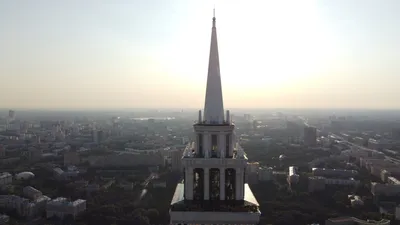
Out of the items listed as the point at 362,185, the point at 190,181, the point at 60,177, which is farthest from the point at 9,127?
the point at 190,181

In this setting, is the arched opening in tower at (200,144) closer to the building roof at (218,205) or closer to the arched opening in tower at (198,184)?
the arched opening in tower at (198,184)

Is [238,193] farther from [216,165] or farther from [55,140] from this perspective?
[55,140]

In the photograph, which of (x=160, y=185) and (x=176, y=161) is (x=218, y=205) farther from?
(x=176, y=161)

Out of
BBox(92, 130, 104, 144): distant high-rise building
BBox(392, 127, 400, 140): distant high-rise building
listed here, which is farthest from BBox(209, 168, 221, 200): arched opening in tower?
BBox(392, 127, 400, 140): distant high-rise building

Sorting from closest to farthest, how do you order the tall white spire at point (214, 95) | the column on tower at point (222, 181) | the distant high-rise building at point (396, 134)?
the column on tower at point (222, 181) → the tall white spire at point (214, 95) → the distant high-rise building at point (396, 134)

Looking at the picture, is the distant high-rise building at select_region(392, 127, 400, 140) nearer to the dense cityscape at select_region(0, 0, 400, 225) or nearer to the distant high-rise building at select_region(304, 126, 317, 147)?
the dense cityscape at select_region(0, 0, 400, 225)

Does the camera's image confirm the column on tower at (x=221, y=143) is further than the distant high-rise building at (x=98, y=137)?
No

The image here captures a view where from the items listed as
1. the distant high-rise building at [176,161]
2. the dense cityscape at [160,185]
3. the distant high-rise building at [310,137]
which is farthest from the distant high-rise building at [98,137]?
the distant high-rise building at [310,137]

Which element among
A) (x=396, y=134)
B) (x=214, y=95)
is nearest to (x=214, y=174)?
(x=214, y=95)
